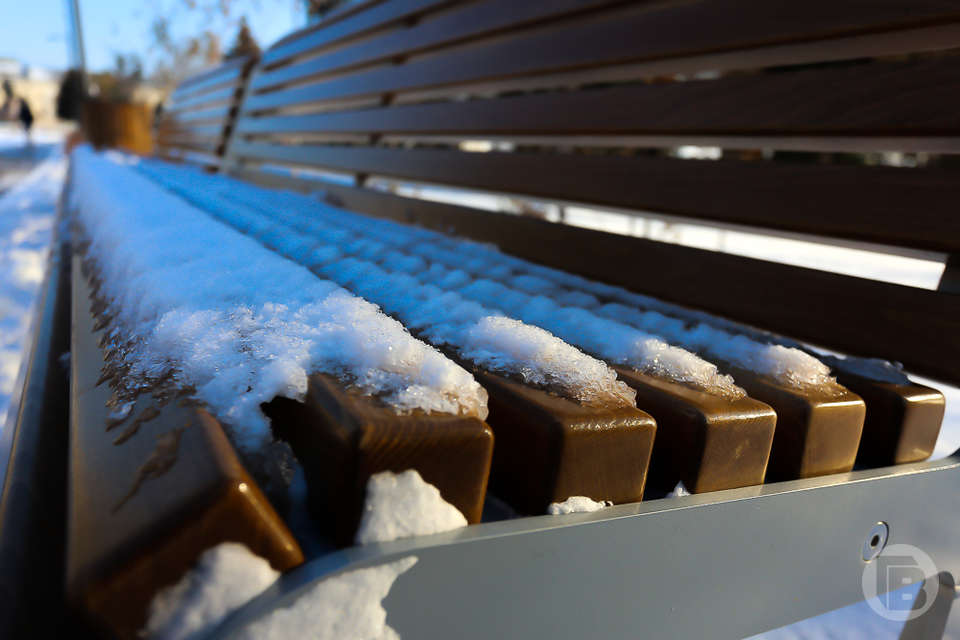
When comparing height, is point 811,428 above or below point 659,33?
below

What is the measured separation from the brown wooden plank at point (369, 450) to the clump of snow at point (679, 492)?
0.74 feet

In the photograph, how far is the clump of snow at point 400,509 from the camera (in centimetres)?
51

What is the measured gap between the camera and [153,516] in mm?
443

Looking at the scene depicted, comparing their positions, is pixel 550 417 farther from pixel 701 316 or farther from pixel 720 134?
pixel 720 134

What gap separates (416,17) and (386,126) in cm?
41

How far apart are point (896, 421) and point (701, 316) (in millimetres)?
402

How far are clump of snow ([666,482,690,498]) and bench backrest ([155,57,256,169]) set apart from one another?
15.2ft

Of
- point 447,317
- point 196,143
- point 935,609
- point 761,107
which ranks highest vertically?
point 761,107

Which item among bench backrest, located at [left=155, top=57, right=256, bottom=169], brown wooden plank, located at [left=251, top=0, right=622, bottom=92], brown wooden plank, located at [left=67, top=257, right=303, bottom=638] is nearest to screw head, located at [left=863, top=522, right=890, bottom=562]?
brown wooden plank, located at [left=67, top=257, right=303, bottom=638]

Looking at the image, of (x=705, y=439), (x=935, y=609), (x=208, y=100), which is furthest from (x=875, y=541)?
(x=208, y=100)

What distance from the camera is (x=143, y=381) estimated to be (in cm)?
63

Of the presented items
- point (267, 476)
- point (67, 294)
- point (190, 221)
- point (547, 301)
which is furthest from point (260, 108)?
point (267, 476)

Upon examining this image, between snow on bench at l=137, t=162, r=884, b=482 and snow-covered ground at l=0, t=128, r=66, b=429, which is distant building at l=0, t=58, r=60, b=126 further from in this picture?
snow on bench at l=137, t=162, r=884, b=482

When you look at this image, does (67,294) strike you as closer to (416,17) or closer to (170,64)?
(416,17)
